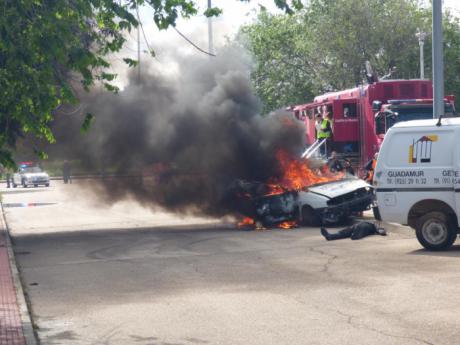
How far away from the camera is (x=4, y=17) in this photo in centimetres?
762

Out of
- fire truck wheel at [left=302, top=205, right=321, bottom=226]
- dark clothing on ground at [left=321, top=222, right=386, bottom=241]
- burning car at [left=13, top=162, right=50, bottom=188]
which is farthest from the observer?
burning car at [left=13, top=162, right=50, bottom=188]

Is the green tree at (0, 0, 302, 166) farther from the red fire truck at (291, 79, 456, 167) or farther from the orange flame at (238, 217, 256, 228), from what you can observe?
the red fire truck at (291, 79, 456, 167)

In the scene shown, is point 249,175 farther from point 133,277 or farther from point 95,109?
point 133,277

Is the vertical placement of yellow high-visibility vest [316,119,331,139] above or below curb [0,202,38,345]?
above

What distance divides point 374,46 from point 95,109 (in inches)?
1027

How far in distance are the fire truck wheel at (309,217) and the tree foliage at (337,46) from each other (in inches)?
1044

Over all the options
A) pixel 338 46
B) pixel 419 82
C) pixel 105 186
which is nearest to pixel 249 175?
pixel 105 186

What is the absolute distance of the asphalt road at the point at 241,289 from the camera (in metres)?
8.00

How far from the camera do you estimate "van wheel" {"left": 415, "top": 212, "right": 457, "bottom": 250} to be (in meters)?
13.1

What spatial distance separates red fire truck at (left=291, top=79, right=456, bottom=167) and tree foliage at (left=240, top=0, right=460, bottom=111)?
1966cm

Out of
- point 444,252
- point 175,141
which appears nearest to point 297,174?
point 175,141

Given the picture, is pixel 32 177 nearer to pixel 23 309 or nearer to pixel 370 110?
pixel 370 110

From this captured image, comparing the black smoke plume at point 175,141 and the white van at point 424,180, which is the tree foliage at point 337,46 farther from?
the white van at point 424,180

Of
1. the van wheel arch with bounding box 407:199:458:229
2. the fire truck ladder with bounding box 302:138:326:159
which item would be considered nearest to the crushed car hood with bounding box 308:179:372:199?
the van wheel arch with bounding box 407:199:458:229
